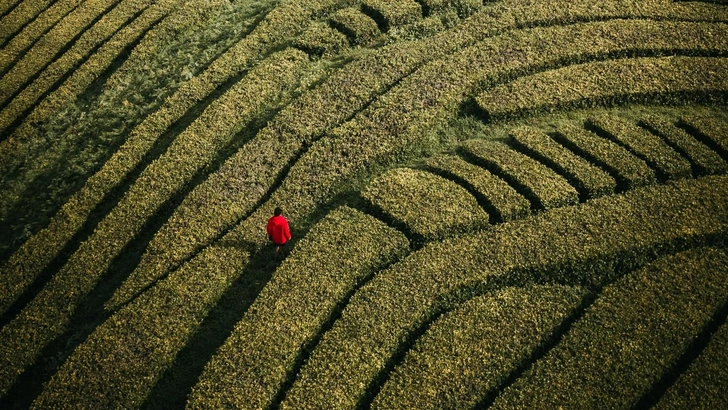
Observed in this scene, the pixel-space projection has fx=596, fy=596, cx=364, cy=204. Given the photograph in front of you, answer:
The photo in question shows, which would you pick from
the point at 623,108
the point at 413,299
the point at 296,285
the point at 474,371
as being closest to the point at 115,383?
the point at 296,285

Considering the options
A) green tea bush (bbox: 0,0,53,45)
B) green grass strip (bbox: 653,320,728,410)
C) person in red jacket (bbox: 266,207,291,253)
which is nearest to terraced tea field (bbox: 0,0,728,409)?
green grass strip (bbox: 653,320,728,410)

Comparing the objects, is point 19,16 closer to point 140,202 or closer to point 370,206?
point 140,202

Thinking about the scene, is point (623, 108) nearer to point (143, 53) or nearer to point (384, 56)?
point (384, 56)

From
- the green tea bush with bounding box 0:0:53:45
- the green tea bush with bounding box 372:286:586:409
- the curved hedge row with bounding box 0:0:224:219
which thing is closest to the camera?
the green tea bush with bounding box 372:286:586:409

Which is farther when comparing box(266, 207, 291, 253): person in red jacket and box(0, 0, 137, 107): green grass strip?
box(0, 0, 137, 107): green grass strip

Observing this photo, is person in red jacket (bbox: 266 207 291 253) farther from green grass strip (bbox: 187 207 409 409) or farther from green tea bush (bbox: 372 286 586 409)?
green tea bush (bbox: 372 286 586 409)

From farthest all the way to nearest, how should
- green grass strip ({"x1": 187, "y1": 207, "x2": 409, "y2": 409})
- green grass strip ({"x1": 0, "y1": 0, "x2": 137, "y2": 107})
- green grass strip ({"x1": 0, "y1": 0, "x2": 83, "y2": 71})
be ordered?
green grass strip ({"x1": 0, "y1": 0, "x2": 83, "y2": 71})
green grass strip ({"x1": 0, "y1": 0, "x2": 137, "y2": 107})
green grass strip ({"x1": 187, "y1": 207, "x2": 409, "y2": 409})

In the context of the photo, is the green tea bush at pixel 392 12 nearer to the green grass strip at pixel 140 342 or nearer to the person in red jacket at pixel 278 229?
the person in red jacket at pixel 278 229
